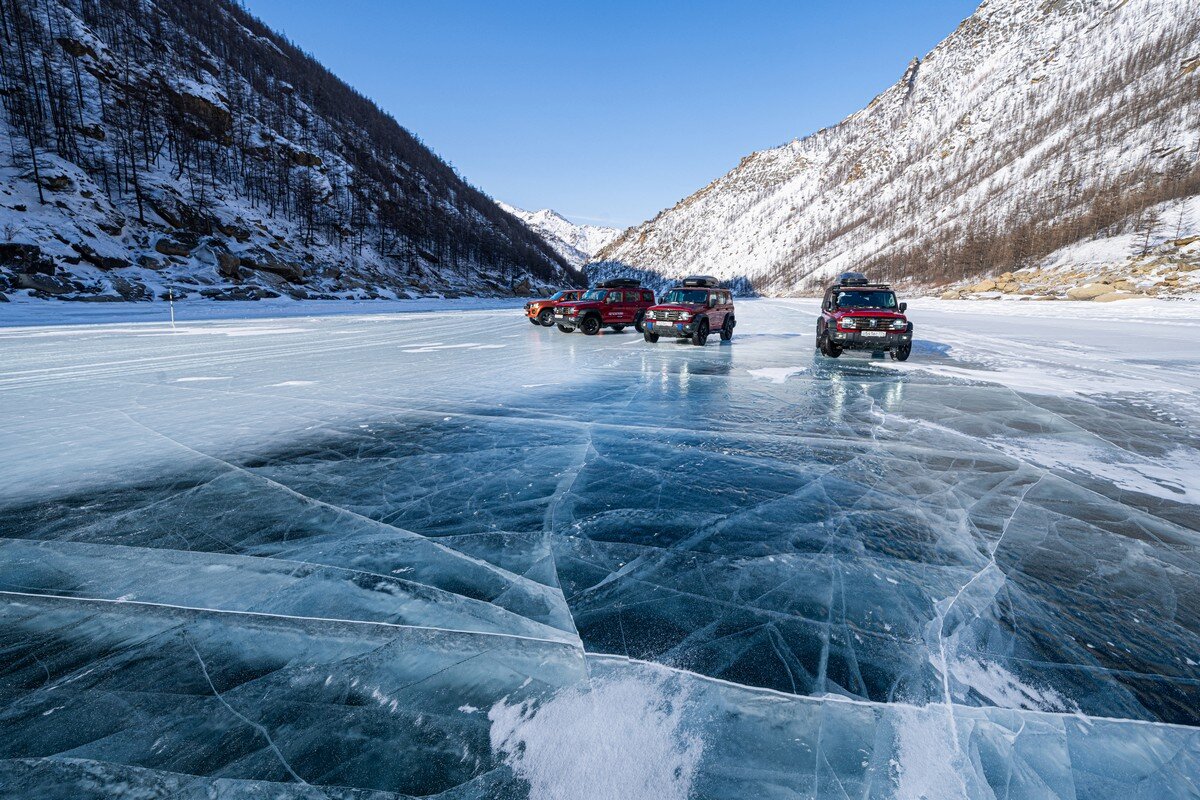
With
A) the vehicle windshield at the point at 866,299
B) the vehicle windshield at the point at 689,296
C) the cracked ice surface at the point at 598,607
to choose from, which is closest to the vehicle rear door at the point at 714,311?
the vehicle windshield at the point at 689,296

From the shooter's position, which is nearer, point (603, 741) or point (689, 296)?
point (603, 741)

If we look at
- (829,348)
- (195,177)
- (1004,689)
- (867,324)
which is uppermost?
(195,177)

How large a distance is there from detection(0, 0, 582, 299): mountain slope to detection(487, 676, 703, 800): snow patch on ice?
4143 centimetres

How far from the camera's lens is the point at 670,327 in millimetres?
15414

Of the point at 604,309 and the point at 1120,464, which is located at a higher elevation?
the point at 604,309

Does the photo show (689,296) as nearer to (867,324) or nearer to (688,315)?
(688,315)

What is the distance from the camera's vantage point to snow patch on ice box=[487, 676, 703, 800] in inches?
66.4

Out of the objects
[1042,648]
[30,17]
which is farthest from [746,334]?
[30,17]

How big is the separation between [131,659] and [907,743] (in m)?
3.05

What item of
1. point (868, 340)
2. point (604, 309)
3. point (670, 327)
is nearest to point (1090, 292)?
point (604, 309)

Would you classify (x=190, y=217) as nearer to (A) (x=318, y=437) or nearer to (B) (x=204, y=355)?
(B) (x=204, y=355)

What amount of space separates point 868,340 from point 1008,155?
157m

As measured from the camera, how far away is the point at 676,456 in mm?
5051

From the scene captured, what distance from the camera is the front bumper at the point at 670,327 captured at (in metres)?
15.3
